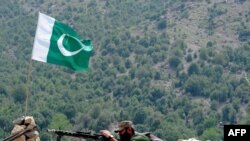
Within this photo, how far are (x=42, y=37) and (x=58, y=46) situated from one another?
0.50 metres

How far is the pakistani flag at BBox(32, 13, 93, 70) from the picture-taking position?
31938 mm

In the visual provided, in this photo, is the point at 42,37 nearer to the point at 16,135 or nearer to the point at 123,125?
the point at 16,135

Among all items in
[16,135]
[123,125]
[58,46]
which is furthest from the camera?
[58,46]

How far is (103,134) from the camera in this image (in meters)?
20.8

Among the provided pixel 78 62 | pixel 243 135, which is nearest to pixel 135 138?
pixel 243 135

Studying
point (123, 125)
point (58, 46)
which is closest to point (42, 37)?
point (58, 46)

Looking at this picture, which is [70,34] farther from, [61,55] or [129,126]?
[129,126]

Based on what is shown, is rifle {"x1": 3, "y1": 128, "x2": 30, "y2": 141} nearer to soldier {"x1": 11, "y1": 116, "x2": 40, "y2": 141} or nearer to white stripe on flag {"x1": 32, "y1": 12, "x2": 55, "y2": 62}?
soldier {"x1": 11, "y1": 116, "x2": 40, "y2": 141}

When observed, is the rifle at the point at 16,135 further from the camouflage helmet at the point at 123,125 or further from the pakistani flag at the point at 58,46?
the pakistani flag at the point at 58,46

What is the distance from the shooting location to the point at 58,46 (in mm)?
32281

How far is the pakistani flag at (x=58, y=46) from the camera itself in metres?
31.9

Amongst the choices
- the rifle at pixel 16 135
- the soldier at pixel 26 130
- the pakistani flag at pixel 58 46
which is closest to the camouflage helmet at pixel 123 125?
the rifle at pixel 16 135

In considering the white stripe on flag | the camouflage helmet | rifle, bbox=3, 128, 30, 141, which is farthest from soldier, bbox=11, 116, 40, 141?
the white stripe on flag

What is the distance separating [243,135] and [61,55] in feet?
46.2
